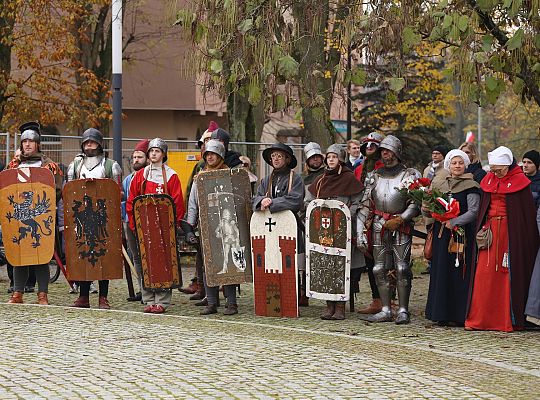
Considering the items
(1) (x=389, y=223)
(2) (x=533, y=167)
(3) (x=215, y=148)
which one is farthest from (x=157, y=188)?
(2) (x=533, y=167)

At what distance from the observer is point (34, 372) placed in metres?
9.55

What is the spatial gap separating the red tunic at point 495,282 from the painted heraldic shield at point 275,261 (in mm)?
1929

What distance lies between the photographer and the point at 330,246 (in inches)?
539

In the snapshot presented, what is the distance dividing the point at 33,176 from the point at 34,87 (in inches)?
646

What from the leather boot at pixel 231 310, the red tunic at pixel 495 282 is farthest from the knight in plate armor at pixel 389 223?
the leather boot at pixel 231 310

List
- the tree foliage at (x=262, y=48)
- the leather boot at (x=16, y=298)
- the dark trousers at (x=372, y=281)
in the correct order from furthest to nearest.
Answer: the leather boot at (x=16, y=298), the dark trousers at (x=372, y=281), the tree foliage at (x=262, y=48)

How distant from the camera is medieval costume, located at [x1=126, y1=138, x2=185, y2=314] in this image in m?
14.3

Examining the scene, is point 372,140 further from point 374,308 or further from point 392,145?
point 374,308

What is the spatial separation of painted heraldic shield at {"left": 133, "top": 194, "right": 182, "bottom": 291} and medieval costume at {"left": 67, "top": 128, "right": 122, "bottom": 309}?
654 millimetres

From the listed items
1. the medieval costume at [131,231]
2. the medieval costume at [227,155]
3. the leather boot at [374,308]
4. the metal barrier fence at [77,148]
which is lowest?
the leather boot at [374,308]

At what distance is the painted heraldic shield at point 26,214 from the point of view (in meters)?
14.7

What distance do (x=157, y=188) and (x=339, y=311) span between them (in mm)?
2355

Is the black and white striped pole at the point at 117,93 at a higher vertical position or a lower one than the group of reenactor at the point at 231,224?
higher

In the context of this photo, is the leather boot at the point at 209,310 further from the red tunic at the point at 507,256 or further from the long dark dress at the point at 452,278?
the red tunic at the point at 507,256
